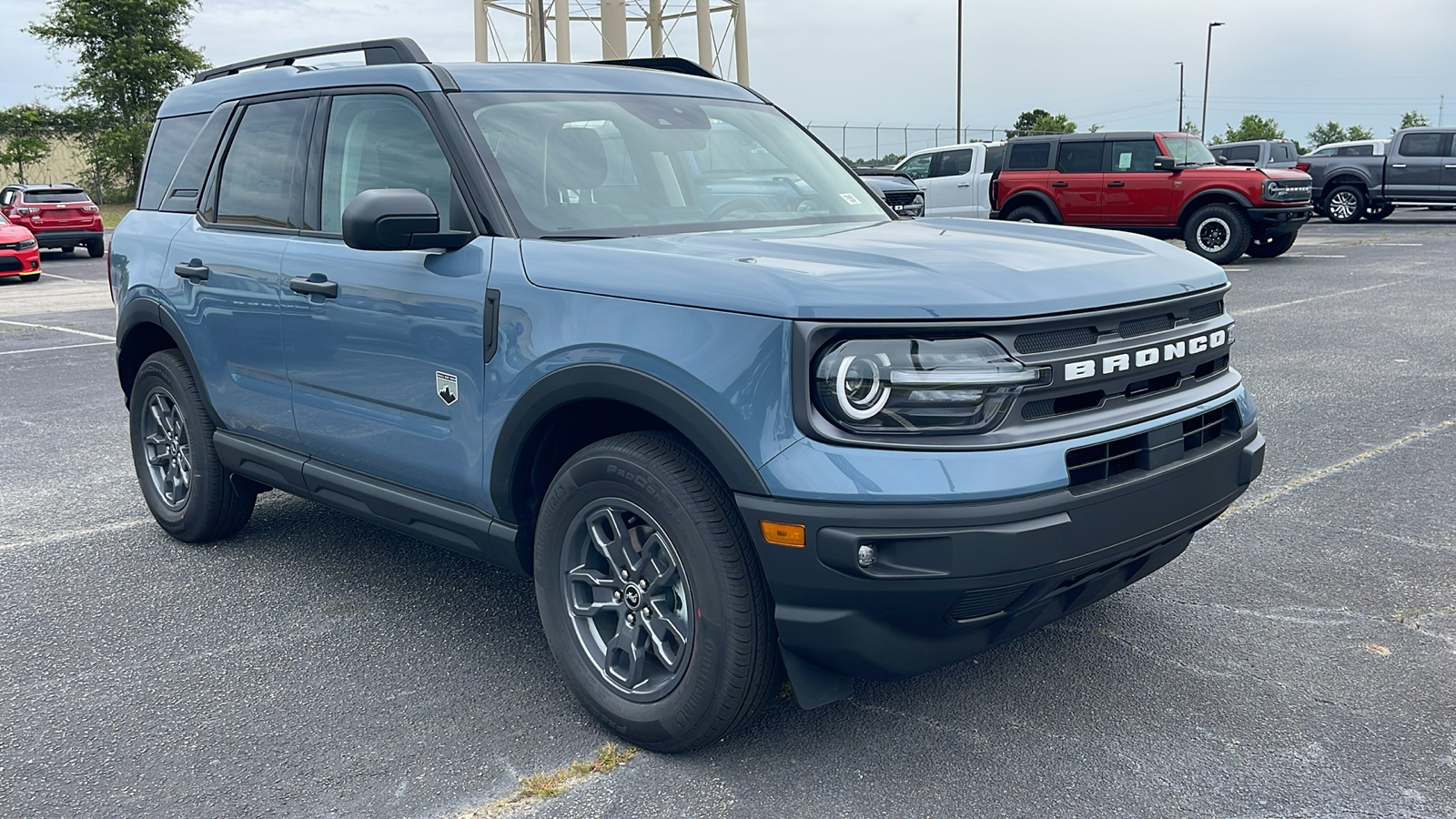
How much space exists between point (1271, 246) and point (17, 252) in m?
19.7

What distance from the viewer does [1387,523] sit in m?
4.82

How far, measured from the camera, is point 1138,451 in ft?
9.21

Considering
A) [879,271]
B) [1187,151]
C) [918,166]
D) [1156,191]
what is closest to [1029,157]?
[1156,191]

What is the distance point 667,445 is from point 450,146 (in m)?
1.26

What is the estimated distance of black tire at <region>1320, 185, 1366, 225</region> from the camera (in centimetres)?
2666

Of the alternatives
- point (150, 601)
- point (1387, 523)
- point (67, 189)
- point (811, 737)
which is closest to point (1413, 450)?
point (1387, 523)

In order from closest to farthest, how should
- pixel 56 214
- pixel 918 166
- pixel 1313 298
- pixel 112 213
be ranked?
1. pixel 1313 298
2. pixel 918 166
3. pixel 56 214
4. pixel 112 213

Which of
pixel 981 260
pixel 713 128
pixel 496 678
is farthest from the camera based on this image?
pixel 713 128

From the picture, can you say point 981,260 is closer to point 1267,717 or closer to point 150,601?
Answer: point 1267,717

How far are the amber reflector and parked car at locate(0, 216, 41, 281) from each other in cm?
2043

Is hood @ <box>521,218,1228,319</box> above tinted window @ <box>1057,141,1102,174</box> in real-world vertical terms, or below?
below

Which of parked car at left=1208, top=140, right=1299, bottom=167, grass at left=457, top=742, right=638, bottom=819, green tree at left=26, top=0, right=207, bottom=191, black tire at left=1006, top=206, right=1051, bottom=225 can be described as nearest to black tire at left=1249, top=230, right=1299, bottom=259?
black tire at left=1006, top=206, right=1051, bottom=225

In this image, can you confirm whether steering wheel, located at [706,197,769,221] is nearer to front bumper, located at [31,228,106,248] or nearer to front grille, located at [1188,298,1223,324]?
front grille, located at [1188,298,1223,324]

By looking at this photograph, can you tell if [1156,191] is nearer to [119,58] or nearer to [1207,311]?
[1207,311]
